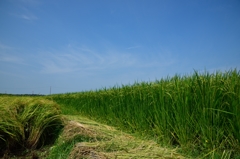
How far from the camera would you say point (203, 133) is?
114 inches

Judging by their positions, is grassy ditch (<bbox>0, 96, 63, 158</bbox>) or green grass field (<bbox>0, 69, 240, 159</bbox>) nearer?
green grass field (<bbox>0, 69, 240, 159</bbox>)

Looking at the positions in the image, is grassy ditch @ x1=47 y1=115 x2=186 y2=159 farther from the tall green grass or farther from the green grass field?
the tall green grass

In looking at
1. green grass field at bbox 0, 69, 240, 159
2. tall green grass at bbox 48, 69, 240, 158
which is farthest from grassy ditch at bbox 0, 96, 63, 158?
tall green grass at bbox 48, 69, 240, 158

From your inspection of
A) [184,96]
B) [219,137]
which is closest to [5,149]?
[184,96]

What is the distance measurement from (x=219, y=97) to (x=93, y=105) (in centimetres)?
633

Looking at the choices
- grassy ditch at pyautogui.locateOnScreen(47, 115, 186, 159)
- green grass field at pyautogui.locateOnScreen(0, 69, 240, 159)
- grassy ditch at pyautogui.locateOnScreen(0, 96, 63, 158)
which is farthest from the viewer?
grassy ditch at pyautogui.locateOnScreen(0, 96, 63, 158)

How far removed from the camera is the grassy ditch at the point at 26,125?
3.78 metres

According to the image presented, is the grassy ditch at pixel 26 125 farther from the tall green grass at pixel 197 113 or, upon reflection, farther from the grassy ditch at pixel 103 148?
the tall green grass at pixel 197 113

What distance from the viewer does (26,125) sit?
4156mm

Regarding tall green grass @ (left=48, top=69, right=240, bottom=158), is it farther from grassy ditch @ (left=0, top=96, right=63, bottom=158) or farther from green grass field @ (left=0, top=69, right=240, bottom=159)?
grassy ditch @ (left=0, top=96, right=63, bottom=158)

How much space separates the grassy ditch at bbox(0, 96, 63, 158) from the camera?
12.4 ft

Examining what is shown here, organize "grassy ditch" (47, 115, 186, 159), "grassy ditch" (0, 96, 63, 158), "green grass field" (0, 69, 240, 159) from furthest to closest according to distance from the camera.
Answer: "grassy ditch" (0, 96, 63, 158), "green grass field" (0, 69, 240, 159), "grassy ditch" (47, 115, 186, 159)

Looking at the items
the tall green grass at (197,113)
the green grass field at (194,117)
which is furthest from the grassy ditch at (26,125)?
the tall green grass at (197,113)

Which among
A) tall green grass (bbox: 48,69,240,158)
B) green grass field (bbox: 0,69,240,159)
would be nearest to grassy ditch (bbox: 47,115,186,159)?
green grass field (bbox: 0,69,240,159)
